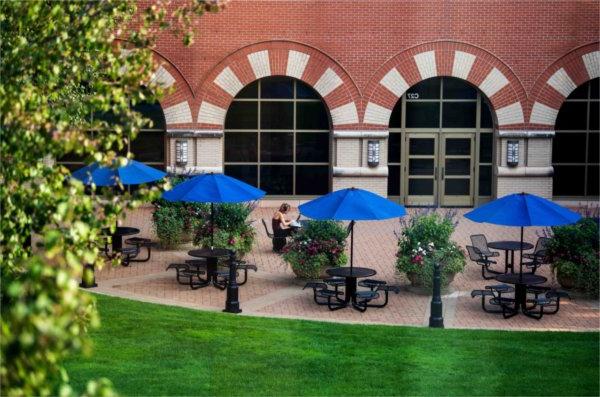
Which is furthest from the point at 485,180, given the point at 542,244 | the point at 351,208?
the point at 351,208

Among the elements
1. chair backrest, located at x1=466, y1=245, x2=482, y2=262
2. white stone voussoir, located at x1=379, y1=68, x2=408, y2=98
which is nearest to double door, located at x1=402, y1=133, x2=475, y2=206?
white stone voussoir, located at x1=379, y1=68, x2=408, y2=98

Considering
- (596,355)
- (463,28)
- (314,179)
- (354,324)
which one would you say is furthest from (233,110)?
(596,355)

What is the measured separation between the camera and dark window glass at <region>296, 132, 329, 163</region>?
28312mm

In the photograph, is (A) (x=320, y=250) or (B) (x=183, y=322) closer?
(B) (x=183, y=322)

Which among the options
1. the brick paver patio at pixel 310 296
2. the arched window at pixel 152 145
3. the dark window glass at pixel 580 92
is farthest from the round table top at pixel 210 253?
the dark window glass at pixel 580 92

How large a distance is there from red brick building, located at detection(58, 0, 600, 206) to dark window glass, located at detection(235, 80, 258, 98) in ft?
0.09

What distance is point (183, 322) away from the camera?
1559 cm

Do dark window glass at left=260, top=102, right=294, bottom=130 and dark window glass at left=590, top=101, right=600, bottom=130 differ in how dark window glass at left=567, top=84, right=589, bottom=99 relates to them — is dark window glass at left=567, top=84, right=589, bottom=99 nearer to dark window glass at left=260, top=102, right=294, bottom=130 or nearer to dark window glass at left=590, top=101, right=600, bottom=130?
dark window glass at left=590, top=101, right=600, bottom=130

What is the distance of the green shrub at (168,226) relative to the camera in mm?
22016

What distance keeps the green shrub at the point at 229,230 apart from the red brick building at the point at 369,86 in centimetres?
639

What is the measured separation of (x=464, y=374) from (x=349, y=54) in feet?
50.9

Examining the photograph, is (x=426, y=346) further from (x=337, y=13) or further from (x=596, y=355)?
(x=337, y=13)

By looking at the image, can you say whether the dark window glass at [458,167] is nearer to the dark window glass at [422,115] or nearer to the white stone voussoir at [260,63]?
the dark window glass at [422,115]

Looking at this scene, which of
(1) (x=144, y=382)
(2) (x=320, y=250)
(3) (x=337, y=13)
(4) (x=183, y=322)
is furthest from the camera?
(3) (x=337, y=13)
